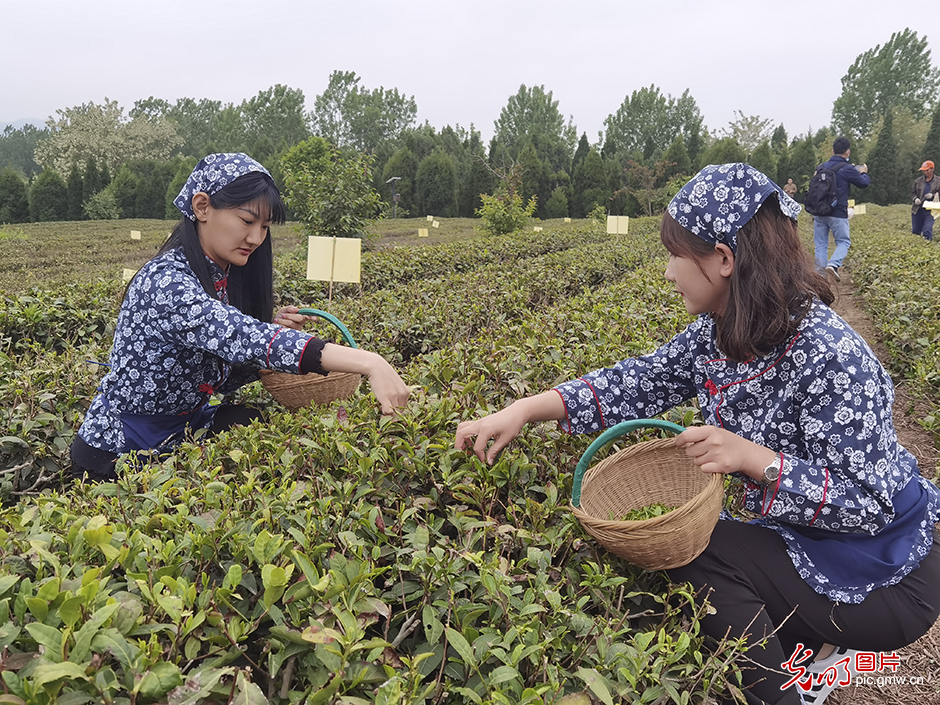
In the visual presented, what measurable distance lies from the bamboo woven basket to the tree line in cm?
905

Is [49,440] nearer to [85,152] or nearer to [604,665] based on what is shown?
[604,665]

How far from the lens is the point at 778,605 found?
5.35 ft

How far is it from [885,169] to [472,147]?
2244cm

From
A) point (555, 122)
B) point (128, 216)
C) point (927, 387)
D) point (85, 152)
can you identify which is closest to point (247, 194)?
point (927, 387)

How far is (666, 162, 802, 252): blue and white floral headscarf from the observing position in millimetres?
1520

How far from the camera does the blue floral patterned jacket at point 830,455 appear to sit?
4.84 feet

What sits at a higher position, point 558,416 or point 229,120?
point 229,120

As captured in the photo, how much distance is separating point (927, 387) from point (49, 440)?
188 inches

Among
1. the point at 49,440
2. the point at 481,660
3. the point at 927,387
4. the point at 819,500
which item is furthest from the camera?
the point at 927,387

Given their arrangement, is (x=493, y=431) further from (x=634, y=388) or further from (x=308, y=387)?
(x=308, y=387)

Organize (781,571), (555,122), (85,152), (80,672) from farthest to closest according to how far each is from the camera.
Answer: (555,122)
(85,152)
(781,571)
(80,672)

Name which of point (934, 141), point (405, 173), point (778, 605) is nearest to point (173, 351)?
point (778, 605)

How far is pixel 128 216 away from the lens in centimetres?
2878
